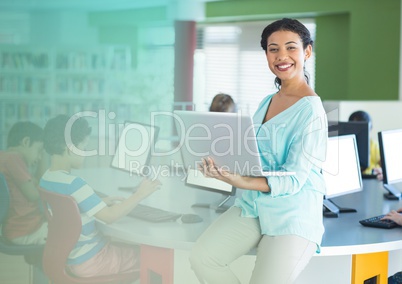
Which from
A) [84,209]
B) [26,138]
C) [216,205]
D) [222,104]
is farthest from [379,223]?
[222,104]

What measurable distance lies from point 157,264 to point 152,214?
20 centimetres

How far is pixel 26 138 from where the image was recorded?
1.10 metres

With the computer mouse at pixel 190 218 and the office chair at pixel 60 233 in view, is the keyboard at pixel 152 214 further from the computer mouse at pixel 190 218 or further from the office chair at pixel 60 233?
the office chair at pixel 60 233

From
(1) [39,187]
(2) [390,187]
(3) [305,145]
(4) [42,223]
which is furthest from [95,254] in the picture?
(2) [390,187]

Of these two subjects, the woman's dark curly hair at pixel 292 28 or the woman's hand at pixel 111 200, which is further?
the woman's hand at pixel 111 200

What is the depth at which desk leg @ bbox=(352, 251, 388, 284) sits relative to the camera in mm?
2031

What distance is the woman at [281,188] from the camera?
1668 mm

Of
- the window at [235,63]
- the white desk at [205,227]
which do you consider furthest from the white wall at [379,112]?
the white desk at [205,227]

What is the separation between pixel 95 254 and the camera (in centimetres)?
195

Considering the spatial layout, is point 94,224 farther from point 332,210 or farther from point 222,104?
point 222,104

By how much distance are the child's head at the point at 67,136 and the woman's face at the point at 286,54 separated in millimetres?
628

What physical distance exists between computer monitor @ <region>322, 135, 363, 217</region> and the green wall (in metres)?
3.82

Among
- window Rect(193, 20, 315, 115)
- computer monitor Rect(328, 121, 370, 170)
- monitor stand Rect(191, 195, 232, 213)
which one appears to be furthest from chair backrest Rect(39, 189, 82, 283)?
window Rect(193, 20, 315, 115)

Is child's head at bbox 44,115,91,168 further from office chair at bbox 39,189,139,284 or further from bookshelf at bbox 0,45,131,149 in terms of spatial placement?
office chair at bbox 39,189,139,284
